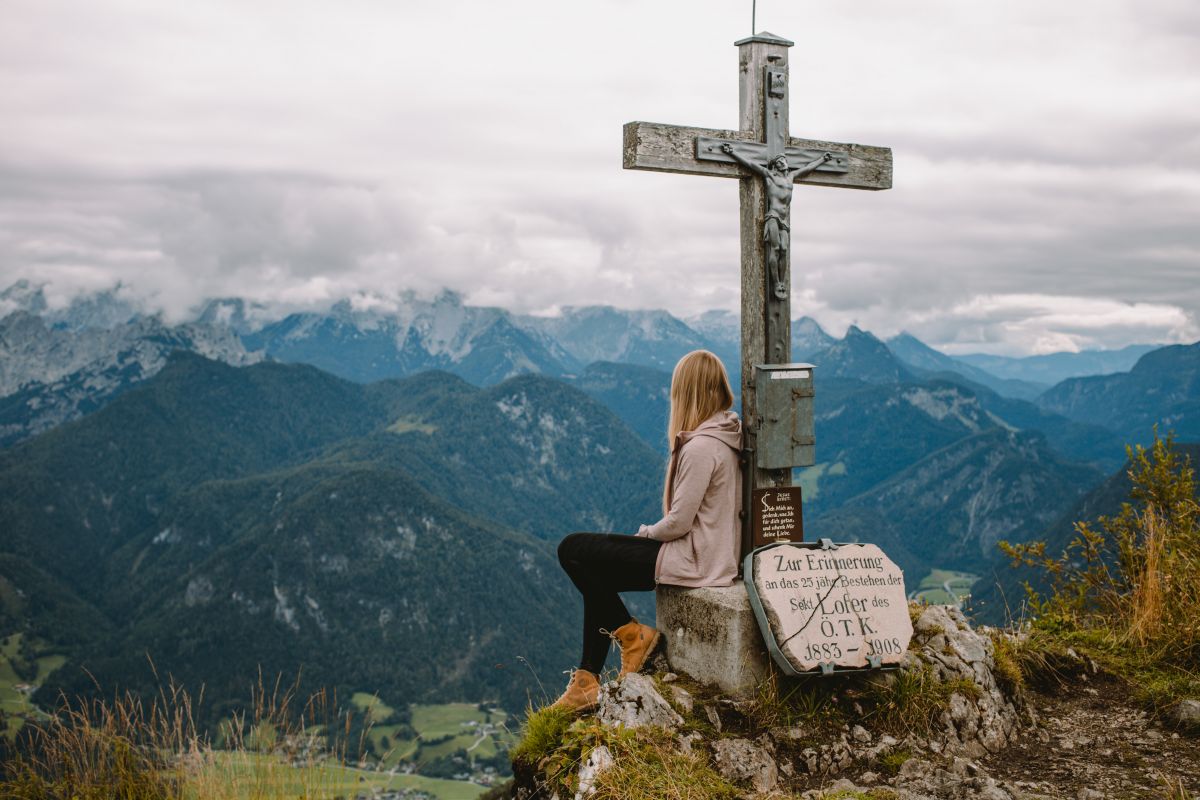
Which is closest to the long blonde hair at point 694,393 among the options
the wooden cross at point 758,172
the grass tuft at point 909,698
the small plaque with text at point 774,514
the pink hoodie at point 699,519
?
the pink hoodie at point 699,519

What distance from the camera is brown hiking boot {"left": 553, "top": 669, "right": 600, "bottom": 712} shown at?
7.45 m

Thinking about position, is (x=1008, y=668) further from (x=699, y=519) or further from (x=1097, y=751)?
(x=699, y=519)

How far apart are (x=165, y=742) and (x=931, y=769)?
5.83 metres

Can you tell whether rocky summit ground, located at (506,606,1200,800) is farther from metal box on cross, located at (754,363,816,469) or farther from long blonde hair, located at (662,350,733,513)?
metal box on cross, located at (754,363,816,469)

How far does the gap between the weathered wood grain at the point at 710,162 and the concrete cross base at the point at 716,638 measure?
3.92m

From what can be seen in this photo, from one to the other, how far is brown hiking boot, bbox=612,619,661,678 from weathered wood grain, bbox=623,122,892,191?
418cm

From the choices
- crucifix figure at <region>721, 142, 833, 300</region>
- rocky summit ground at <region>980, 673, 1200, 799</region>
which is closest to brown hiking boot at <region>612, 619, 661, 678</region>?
rocky summit ground at <region>980, 673, 1200, 799</region>

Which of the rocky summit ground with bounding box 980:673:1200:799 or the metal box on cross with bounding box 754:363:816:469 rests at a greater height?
the metal box on cross with bounding box 754:363:816:469

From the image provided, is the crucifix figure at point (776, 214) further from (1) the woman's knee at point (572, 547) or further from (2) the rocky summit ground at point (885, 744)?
(2) the rocky summit ground at point (885, 744)

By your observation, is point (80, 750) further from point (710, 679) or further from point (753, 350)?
point (753, 350)

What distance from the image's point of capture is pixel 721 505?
25.5 feet

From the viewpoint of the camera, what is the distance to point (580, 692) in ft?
24.9

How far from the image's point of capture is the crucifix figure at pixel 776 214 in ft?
29.2

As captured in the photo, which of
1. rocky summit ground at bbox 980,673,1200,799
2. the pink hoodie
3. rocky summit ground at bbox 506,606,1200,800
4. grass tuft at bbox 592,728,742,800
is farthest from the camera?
the pink hoodie
